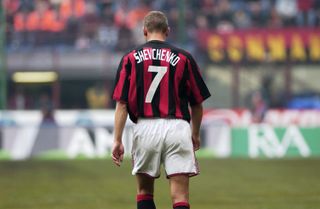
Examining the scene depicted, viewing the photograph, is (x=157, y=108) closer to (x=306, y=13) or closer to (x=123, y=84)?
(x=123, y=84)

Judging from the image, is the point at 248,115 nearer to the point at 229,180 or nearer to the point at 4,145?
the point at 4,145

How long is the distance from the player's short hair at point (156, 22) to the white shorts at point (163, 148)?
0.70 meters

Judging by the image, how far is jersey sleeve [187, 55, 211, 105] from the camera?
7082 millimetres

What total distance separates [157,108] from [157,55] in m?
0.40

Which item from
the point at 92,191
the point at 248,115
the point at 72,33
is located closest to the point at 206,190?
the point at 92,191

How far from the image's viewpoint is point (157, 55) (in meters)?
7.01

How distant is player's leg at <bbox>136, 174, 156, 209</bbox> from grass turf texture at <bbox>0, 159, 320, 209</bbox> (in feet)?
14.2

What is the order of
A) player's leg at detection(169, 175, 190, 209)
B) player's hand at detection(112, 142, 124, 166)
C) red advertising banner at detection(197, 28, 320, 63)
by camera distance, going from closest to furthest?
1. player's leg at detection(169, 175, 190, 209)
2. player's hand at detection(112, 142, 124, 166)
3. red advertising banner at detection(197, 28, 320, 63)

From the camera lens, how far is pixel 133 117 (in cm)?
714

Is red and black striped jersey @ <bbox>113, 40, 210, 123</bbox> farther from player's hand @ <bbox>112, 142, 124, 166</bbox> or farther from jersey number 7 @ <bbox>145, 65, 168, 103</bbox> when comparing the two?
player's hand @ <bbox>112, 142, 124, 166</bbox>

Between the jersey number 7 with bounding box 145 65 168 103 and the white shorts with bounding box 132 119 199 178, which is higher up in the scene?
the jersey number 7 with bounding box 145 65 168 103

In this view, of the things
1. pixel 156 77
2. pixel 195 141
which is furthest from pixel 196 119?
pixel 156 77

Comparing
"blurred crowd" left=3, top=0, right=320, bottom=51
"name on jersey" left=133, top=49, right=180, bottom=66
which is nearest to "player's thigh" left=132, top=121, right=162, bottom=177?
"name on jersey" left=133, top=49, right=180, bottom=66

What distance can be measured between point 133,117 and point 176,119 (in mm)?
345
